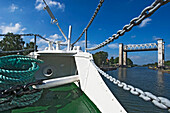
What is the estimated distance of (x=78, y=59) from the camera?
3953 millimetres

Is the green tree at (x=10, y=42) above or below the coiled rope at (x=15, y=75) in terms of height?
above

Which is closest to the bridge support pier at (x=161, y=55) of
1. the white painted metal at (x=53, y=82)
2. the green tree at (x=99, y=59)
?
the green tree at (x=99, y=59)

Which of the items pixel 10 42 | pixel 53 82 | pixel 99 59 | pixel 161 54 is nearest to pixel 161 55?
pixel 161 54

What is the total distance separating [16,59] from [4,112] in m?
1.52

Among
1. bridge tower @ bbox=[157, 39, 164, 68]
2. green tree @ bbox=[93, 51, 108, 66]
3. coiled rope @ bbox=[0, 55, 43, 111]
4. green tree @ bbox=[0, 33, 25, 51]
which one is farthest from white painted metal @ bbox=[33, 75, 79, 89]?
bridge tower @ bbox=[157, 39, 164, 68]

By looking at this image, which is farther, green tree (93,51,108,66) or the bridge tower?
the bridge tower

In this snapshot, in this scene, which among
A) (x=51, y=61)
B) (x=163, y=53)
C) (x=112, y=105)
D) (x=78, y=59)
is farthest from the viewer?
(x=163, y=53)

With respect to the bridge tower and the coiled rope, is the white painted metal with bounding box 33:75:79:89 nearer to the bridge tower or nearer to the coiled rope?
the coiled rope

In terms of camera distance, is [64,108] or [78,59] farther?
[78,59]

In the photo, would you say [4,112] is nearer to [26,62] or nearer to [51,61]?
[26,62]

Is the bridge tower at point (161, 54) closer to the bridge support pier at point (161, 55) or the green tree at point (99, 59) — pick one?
the bridge support pier at point (161, 55)

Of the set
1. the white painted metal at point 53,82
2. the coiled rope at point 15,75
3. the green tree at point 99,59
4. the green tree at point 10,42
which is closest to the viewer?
the coiled rope at point 15,75

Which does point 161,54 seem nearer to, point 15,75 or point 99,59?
point 99,59

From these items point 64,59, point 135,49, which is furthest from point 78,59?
point 135,49
